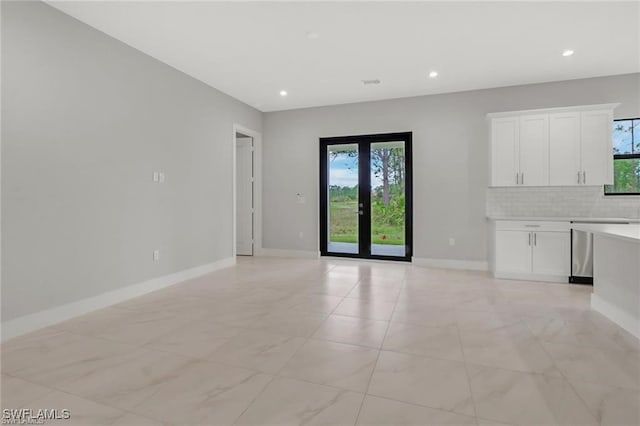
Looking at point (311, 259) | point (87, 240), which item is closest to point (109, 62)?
point (87, 240)

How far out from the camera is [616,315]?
2900 millimetres

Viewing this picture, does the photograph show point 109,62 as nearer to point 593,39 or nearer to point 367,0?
point 367,0

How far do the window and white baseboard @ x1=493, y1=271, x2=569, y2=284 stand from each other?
152 centimetres

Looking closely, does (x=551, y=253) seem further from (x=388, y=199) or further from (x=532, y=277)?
(x=388, y=199)

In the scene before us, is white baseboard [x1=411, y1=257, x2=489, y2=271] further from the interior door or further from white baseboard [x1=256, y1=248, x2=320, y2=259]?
the interior door

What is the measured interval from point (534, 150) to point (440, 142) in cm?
136

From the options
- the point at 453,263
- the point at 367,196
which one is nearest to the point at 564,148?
the point at 453,263

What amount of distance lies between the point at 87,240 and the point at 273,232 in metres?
3.62

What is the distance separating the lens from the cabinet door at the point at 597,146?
14.4 ft

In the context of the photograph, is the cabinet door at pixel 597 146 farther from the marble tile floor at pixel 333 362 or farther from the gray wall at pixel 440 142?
the marble tile floor at pixel 333 362

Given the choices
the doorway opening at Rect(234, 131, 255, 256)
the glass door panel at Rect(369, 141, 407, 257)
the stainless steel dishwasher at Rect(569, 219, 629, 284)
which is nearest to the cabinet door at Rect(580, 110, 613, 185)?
the stainless steel dishwasher at Rect(569, 219, 629, 284)

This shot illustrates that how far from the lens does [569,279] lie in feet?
14.2

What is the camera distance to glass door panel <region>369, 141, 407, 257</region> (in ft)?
18.9

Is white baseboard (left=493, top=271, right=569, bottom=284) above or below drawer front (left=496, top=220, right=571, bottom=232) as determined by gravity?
below
